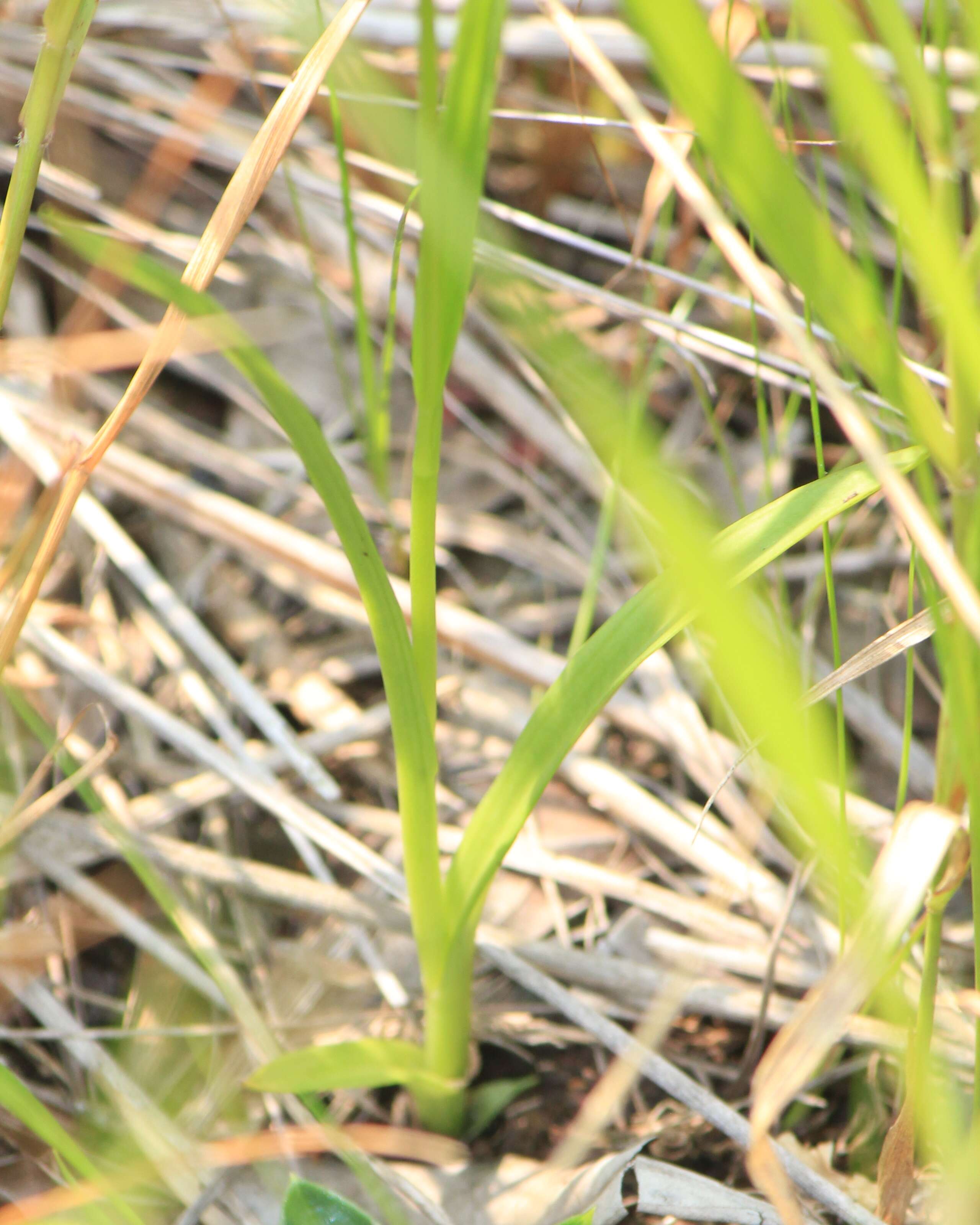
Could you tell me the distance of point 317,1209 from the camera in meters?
0.76

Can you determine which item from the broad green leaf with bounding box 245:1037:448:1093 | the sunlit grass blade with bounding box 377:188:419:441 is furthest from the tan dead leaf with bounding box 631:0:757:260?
the broad green leaf with bounding box 245:1037:448:1093

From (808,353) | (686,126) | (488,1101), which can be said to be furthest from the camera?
(686,126)

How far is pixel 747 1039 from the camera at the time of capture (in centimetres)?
103

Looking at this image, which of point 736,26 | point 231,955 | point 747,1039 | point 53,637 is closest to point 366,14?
point 736,26

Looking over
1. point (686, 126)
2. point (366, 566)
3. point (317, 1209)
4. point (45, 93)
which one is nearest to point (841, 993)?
point (366, 566)

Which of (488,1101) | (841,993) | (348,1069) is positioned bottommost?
(488,1101)

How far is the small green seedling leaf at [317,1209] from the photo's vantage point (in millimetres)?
752

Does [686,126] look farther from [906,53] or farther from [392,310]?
[906,53]

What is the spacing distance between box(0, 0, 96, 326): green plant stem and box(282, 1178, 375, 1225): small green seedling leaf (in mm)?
653

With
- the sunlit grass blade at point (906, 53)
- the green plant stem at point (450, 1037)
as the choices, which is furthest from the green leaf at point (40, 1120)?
the sunlit grass blade at point (906, 53)

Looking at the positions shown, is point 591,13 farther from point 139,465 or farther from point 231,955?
point 231,955

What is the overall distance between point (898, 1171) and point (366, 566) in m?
0.58

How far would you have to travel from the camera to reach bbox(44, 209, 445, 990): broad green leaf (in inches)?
20.0

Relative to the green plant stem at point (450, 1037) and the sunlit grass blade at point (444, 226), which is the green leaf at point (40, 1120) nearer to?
the green plant stem at point (450, 1037)
